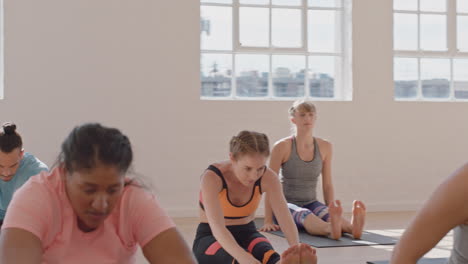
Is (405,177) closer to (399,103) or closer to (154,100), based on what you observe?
(399,103)

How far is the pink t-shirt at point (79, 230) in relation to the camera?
1452 mm

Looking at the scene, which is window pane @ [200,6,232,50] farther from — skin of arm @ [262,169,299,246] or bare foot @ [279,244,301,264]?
bare foot @ [279,244,301,264]

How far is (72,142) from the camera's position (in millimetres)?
1441

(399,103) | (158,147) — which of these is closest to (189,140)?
(158,147)

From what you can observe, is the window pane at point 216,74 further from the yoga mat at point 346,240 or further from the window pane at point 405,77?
the yoga mat at point 346,240

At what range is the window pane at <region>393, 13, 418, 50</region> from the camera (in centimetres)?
620

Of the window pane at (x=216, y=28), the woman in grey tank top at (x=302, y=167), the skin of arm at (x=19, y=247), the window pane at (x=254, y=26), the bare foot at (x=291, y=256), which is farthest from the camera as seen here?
the window pane at (x=254, y=26)

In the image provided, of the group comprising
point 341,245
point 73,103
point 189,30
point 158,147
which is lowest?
point 341,245

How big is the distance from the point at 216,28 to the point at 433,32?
214 centimetres

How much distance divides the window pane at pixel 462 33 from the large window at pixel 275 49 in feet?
3.88

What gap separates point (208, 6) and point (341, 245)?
2.76 meters

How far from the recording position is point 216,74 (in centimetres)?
584

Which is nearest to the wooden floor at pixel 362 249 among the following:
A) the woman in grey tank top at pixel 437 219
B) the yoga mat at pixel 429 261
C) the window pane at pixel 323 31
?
the yoga mat at pixel 429 261

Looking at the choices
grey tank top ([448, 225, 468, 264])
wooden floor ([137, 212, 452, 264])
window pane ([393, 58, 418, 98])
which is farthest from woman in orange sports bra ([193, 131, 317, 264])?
window pane ([393, 58, 418, 98])
